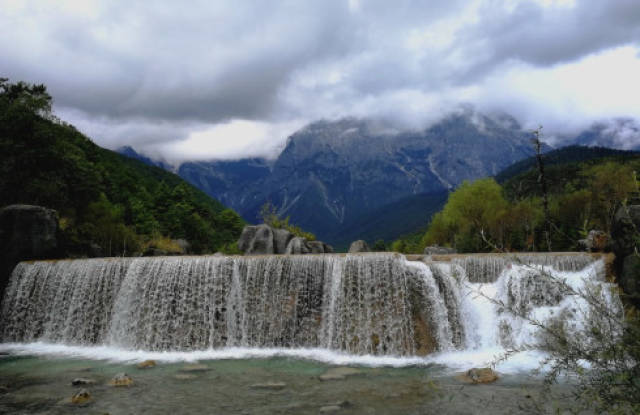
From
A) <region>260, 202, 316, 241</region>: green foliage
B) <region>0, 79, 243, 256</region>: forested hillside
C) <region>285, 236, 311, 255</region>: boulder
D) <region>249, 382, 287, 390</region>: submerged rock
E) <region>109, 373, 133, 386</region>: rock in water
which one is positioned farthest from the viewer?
<region>260, 202, 316, 241</region>: green foliage

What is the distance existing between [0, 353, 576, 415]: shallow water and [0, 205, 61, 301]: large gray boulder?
8372 millimetres

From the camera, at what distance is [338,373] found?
11.9 m

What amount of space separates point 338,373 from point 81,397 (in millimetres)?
6099

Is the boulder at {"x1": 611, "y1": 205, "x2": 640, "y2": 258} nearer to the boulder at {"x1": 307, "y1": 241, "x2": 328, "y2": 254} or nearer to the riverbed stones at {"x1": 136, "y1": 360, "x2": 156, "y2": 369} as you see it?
the riverbed stones at {"x1": 136, "y1": 360, "x2": 156, "y2": 369}

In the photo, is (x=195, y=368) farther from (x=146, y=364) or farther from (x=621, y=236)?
(x=621, y=236)

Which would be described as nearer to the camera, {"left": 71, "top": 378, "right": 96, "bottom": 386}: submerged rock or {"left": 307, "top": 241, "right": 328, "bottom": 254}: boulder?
{"left": 71, "top": 378, "right": 96, "bottom": 386}: submerged rock

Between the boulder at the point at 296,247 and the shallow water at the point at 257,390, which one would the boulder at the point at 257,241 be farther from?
the shallow water at the point at 257,390

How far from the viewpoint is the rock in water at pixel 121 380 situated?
11.1m

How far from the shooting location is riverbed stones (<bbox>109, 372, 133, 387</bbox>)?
36.3 feet

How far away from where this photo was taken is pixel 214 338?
15922mm

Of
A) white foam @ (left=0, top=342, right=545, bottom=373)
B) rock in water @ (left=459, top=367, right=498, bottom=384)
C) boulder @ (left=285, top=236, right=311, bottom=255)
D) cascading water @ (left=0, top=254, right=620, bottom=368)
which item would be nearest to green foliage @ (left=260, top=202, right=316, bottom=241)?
boulder @ (left=285, top=236, right=311, bottom=255)

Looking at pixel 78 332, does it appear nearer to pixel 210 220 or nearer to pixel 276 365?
pixel 276 365

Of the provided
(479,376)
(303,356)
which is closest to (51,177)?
(303,356)

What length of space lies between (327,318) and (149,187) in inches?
2545
